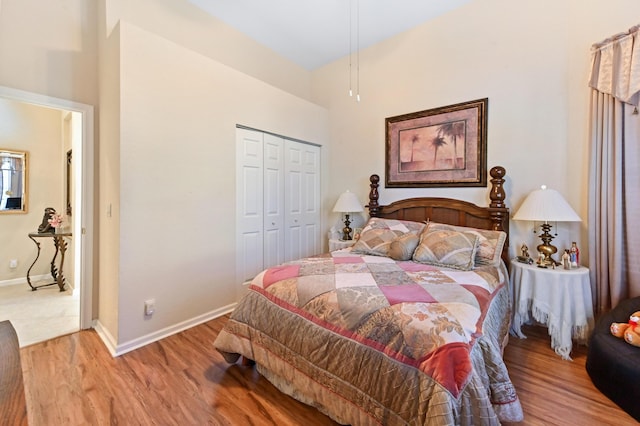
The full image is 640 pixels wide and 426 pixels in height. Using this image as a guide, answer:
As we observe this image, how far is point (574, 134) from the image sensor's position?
2414 mm

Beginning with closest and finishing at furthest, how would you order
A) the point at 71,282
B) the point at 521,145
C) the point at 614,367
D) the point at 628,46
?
1. the point at 614,367
2. the point at 628,46
3. the point at 521,145
4. the point at 71,282

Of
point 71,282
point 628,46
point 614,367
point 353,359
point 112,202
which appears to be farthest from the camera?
point 71,282

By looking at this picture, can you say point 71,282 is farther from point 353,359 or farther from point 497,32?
point 497,32

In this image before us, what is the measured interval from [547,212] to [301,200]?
2663 millimetres

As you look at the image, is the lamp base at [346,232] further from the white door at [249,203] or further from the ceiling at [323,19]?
the ceiling at [323,19]

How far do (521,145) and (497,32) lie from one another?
45.8 inches

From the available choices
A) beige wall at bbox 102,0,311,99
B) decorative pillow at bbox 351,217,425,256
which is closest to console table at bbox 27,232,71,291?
beige wall at bbox 102,0,311,99

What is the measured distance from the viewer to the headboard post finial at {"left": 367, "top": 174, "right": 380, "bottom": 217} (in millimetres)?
3602

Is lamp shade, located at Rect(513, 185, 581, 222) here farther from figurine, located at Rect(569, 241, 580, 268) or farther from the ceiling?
the ceiling

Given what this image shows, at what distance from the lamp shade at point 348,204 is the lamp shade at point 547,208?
1.73m

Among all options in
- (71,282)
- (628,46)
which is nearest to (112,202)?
(71,282)

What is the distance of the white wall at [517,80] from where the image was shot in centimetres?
239

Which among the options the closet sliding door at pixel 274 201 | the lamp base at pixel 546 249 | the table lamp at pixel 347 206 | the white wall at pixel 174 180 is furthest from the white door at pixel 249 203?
the lamp base at pixel 546 249

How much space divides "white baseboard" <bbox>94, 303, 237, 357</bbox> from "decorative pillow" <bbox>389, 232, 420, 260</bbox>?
187 centimetres
